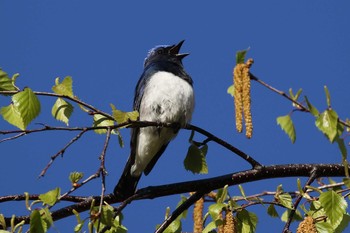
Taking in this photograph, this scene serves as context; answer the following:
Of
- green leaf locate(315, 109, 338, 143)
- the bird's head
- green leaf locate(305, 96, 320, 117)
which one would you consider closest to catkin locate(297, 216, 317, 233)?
green leaf locate(315, 109, 338, 143)

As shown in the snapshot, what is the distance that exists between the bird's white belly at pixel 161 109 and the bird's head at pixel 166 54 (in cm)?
84

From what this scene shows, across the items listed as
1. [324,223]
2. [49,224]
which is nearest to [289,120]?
[324,223]

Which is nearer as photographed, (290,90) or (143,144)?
(290,90)

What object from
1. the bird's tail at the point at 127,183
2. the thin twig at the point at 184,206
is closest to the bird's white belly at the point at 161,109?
the bird's tail at the point at 127,183

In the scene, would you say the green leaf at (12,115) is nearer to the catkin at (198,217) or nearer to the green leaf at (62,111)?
the green leaf at (62,111)

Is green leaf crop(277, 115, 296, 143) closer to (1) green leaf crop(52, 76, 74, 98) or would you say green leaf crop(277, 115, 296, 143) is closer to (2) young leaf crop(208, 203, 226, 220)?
(2) young leaf crop(208, 203, 226, 220)

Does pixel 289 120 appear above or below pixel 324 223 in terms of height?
above

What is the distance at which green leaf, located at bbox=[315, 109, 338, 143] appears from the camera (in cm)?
305

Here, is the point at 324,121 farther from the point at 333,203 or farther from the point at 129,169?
the point at 129,169

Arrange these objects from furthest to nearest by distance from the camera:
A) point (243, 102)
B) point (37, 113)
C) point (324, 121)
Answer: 1. point (37, 113)
2. point (243, 102)
3. point (324, 121)

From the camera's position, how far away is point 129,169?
6.19m

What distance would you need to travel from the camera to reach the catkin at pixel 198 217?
3744 millimetres

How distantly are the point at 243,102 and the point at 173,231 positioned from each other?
1.12 metres

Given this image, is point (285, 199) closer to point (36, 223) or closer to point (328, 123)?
point (328, 123)
